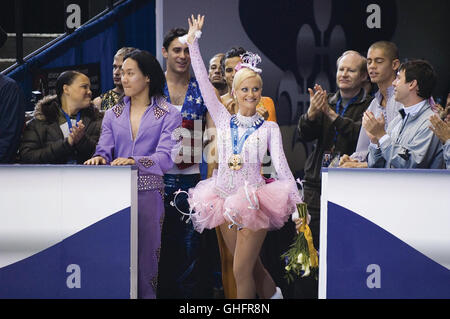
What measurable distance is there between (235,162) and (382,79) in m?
1.41

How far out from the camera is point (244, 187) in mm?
5141

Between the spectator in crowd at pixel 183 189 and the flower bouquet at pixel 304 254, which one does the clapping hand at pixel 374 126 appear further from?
the spectator in crowd at pixel 183 189

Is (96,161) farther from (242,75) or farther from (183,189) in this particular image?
(242,75)

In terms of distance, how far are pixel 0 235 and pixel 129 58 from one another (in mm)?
1627

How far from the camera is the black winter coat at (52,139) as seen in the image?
5.36m

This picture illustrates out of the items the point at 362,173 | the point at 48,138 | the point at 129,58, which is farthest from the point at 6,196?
the point at 362,173

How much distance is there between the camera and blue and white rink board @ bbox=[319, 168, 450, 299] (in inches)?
Result: 177

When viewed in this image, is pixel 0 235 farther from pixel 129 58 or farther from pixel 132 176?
pixel 129 58

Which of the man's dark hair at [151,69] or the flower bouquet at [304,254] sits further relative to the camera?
the man's dark hair at [151,69]

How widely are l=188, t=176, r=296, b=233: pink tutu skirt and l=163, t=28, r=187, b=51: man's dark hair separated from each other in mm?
1362

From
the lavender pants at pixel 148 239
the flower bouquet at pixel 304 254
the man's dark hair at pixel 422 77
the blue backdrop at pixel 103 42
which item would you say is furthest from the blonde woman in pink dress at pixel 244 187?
the blue backdrop at pixel 103 42

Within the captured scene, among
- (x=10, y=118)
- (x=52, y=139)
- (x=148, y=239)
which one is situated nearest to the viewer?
(x=148, y=239)

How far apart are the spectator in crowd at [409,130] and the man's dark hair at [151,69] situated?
158cm

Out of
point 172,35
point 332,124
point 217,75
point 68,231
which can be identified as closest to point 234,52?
point 217,75
